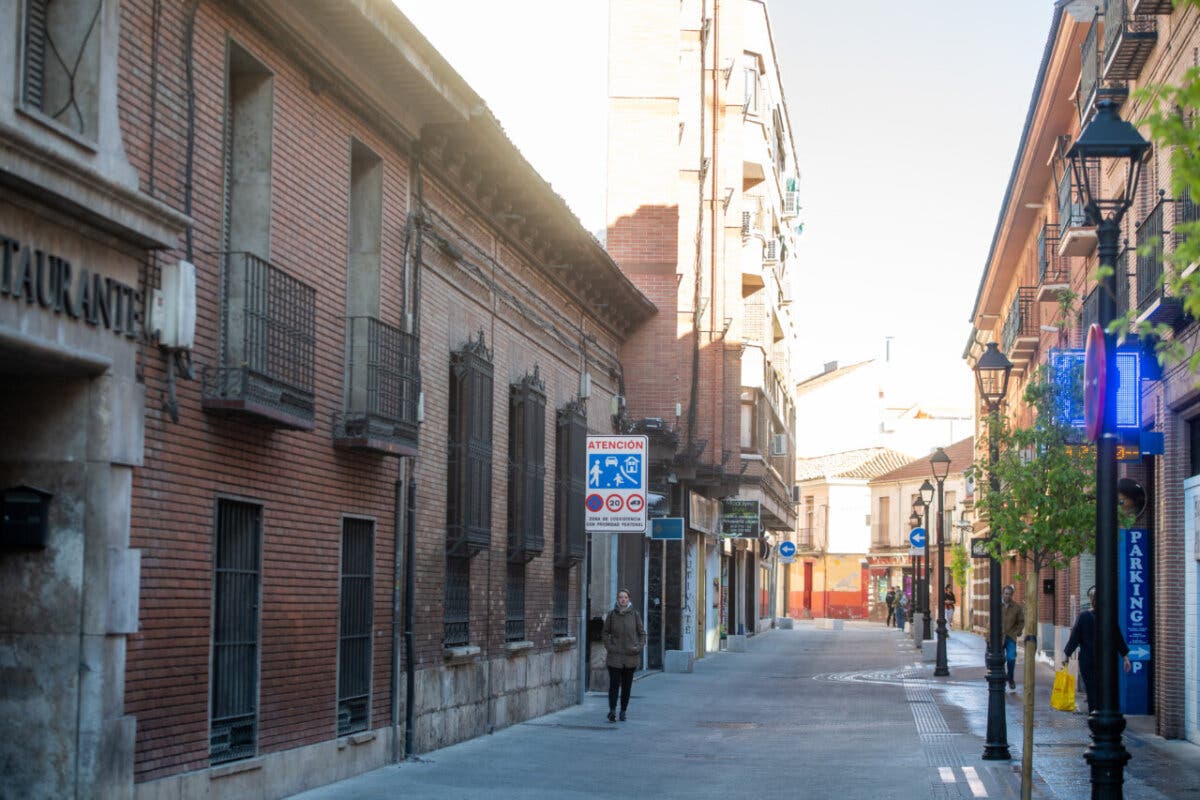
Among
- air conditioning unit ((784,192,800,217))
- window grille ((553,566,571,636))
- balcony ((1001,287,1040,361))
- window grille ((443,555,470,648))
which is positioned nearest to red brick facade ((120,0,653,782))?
window grille ((443,555,470,648))

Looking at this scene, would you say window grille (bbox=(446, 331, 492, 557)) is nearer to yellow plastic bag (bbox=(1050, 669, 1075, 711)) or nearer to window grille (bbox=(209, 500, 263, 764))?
window grille (bbox=(209, 500, 263, 764))

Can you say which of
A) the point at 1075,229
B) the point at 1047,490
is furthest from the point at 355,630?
the point at 1075,229

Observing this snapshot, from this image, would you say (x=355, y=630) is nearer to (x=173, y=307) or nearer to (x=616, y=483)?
(x=173, y=307)

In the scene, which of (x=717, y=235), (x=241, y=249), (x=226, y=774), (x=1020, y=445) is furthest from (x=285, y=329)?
(x=717, y=235)

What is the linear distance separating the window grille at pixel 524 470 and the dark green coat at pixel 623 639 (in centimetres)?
139

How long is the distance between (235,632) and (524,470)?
9162 mm

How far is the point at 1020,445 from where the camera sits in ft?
54.3

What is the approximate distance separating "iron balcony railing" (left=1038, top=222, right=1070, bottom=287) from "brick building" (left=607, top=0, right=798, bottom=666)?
7231mm

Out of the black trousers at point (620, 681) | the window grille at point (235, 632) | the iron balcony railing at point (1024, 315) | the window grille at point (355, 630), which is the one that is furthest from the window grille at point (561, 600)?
the iron balcony railing at point (1024, 315)

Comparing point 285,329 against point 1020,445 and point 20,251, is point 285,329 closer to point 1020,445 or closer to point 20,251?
point 20,251

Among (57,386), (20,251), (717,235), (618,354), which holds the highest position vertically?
(717,235)

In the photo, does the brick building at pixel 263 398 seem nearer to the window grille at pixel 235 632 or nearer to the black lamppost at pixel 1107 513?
the window grille at pixel 235 632

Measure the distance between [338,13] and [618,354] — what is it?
1836 cm

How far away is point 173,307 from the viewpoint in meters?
10.5
